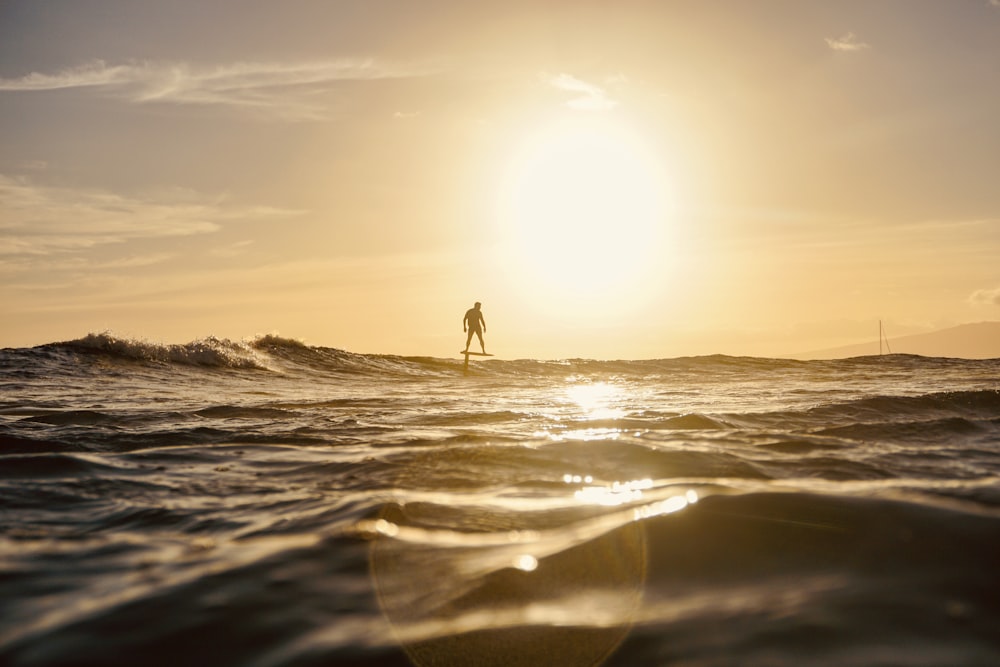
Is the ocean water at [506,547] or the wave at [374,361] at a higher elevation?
the wave at [374,361]

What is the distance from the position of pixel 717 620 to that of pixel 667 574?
0.45 metres

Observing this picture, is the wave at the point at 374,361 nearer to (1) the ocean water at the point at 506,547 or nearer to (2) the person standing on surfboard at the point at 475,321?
(2) the person standing on surfboard at the point at 475,321

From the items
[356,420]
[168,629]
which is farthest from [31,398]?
[168,629]

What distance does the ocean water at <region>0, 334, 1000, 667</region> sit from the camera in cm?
201

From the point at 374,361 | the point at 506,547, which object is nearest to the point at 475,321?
the point at 374,361

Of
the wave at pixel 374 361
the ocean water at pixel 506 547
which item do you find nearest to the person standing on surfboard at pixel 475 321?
the wave at pixel 374 361

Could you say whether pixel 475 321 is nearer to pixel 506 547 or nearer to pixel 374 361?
pixel 374 361

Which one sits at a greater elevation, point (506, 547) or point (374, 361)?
point (374, 361)

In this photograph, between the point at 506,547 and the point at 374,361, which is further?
the point at 374,361

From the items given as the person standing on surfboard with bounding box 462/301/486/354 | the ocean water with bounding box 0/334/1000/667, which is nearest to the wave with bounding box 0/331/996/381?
the person standing on surfboard with bounding box 462/301/486/354

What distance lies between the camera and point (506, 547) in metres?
2.91

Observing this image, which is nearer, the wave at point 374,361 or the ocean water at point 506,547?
the ocean water at point 506,547

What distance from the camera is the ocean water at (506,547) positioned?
6.58 ft

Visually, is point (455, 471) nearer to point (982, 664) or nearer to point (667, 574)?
point (667, 574)
